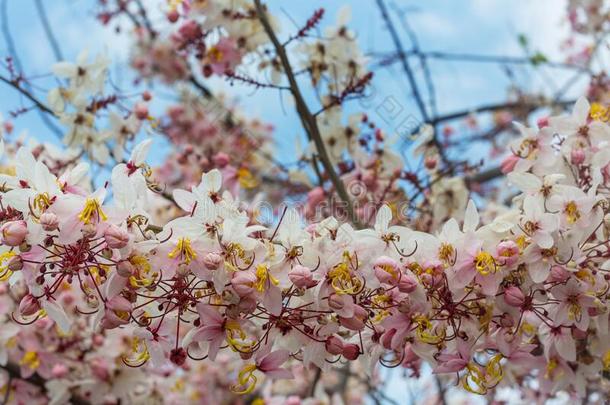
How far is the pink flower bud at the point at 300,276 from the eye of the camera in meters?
1.32

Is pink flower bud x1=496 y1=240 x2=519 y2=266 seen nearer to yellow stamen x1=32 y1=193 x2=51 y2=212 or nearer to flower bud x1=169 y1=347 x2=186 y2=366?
flower bud x1=169 y1=347 x2=186 y2=366

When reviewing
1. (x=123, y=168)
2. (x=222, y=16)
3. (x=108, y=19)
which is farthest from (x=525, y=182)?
(x=108, y=19)

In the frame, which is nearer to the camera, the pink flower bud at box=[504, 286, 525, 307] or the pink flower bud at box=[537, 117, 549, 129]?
the pink flower bud at box=[504, 286, 525, 307]

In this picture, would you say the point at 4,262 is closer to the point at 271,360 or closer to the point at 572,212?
the point at 271,360

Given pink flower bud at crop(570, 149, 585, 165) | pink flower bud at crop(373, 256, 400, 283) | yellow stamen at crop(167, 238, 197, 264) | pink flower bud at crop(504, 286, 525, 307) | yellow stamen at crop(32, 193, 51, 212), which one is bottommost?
pink flower bud at crop(504, 286, 525, 307)

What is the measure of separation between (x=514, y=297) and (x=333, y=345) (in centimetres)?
39

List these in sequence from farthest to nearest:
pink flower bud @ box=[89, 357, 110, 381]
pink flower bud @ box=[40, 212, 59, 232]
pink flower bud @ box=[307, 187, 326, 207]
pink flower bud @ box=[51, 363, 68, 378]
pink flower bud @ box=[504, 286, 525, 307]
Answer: pink flower bud @ box=[89, 357, 110, 381], pink flower bud @ box=[51, 363, 68, 378], pink flower bud @ box=[307, 187, 326, 207], pink flower bud @ box=[504, 286, 525, 307], pink flower bud @ box=[40, 212, 59, 232]

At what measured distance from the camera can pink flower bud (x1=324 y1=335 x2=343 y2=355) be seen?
147cm

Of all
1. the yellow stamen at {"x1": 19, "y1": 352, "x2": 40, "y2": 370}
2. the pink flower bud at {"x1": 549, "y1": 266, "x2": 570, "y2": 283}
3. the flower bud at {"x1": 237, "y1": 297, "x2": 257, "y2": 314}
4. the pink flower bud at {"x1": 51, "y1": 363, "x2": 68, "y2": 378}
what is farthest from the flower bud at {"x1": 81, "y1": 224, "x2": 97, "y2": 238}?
the pink flower bud at {"x1": 51, "y1": 363, "x2": 68, "y2": 378}

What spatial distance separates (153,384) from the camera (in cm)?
320

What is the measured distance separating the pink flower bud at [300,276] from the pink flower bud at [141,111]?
136 cm

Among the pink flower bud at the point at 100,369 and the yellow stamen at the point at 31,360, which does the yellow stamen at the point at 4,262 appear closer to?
the yellow stamen at the point at 31,360

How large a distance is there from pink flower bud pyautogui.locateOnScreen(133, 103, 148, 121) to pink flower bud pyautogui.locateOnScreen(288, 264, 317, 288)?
1.36m

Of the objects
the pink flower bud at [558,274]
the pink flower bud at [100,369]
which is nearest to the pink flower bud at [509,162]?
the pink flower bud at [558,274]
